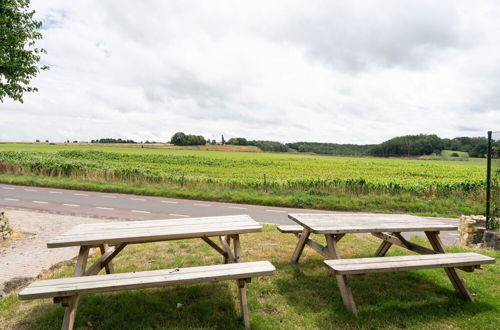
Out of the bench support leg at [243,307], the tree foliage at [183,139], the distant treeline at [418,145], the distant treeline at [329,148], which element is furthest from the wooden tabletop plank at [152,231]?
the distant treeline at [329,148]

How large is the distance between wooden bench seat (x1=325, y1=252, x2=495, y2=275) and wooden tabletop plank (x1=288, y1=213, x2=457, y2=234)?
1.48 ft

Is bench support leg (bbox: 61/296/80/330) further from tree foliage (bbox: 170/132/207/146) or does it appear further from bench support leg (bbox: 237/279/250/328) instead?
tree foliage (bbox: 170/132/207/146)

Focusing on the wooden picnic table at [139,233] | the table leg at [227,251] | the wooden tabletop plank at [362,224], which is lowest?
the table leg at [227,251]

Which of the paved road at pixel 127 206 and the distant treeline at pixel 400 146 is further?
the distant treeline at pixel 400 146

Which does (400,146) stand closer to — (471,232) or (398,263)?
(471,232)

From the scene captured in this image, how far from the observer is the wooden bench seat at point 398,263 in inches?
129

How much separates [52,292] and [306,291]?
2.73 metres

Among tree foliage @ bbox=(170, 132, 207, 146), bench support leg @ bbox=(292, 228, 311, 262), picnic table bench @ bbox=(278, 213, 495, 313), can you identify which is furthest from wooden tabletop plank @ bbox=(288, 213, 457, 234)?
tree foliage @ bbox=(170, 132, 207, 146)

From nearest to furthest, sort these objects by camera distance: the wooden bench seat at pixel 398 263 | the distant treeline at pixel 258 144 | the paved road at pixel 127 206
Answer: the wooden bench seat at pixel 398 263 → the paved road at pixel 127 206 → the distant treeline at pixel 258 144

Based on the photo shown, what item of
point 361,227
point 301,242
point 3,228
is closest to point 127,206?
point 3,228

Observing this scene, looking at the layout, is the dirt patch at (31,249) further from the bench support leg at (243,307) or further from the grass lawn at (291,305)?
the bench support leg at (243,307)

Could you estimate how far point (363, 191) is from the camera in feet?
47.3

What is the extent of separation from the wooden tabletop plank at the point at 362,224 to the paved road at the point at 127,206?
15.5 feet

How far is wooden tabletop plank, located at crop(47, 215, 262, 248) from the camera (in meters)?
3.43
